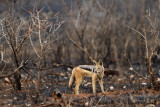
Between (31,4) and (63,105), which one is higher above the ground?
(31,4)

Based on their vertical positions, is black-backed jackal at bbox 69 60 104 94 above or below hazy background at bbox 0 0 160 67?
below

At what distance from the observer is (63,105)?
632 centimetres

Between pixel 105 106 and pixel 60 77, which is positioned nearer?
pixel 105 106

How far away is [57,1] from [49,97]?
8548mm

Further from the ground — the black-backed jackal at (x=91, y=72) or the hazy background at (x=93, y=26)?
the hazy background at (x=93, y=26)

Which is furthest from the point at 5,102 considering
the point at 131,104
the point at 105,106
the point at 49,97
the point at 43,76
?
the point at 43,76

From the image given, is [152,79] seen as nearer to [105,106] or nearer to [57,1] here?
[105,106]

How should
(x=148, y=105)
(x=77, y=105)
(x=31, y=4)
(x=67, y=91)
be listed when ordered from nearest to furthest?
1. (x=148, y=105)
2. (x=77, y=105)
3. (x=67, y=91)
4. (x=31, y=4)

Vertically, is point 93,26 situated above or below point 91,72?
above

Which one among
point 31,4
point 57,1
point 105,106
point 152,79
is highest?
point 57,1

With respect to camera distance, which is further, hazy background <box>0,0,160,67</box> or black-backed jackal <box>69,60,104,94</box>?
hazy background <box>0,0,160,67</box>

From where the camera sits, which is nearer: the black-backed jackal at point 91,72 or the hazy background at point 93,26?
the black-backed jackal at point 91,72

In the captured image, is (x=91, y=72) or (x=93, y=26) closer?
(x=91, y=72)

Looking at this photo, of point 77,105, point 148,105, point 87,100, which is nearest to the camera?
point 148,105
